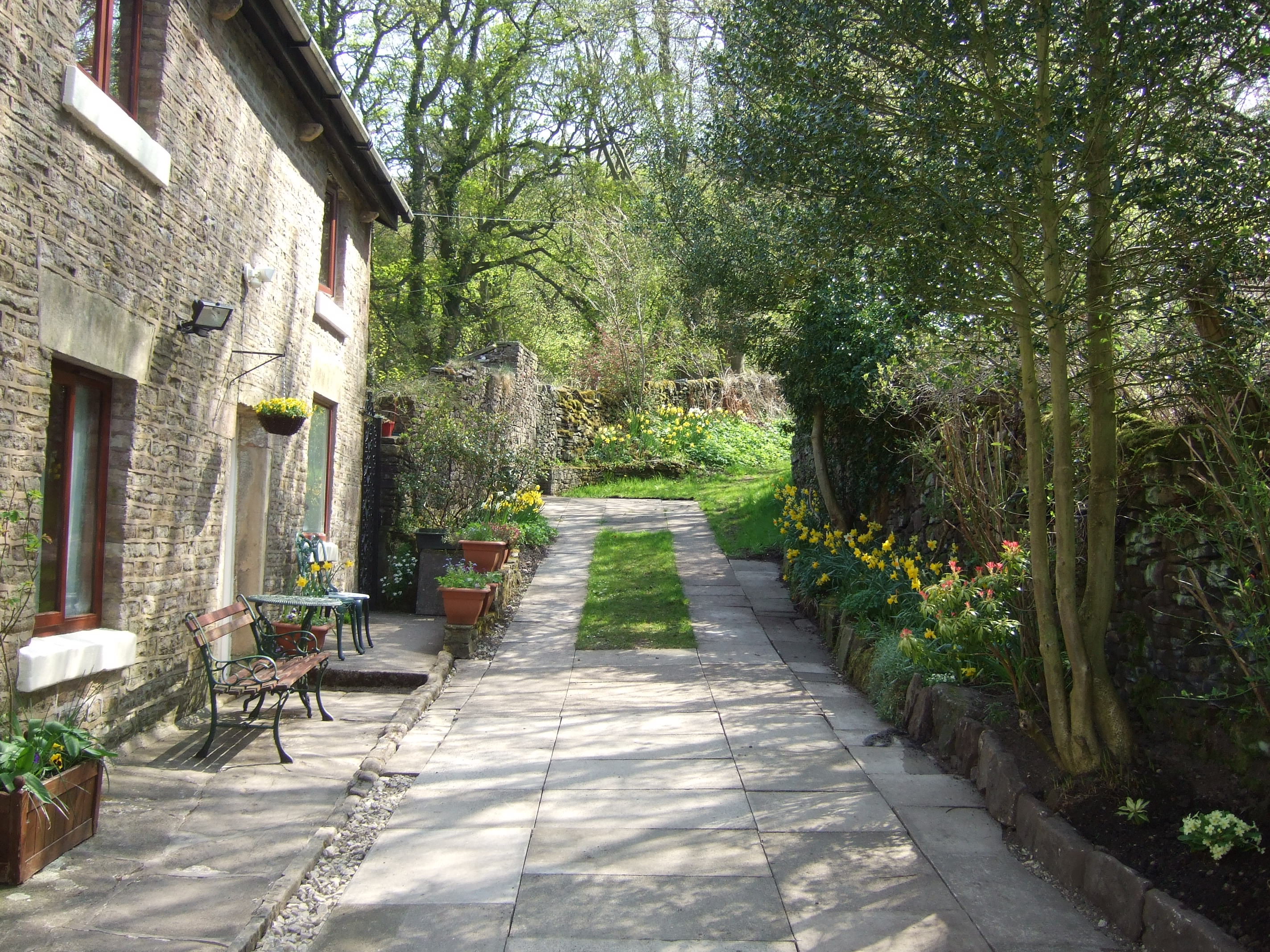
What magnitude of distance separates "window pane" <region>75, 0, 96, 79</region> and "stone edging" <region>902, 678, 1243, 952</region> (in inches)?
251

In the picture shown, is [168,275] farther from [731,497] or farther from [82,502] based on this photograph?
[731,497]

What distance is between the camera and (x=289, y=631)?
7809 millimetres

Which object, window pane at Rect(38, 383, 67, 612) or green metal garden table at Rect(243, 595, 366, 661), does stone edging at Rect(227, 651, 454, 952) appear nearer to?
green metal garden table at Rect(243, 595, 366, 661)

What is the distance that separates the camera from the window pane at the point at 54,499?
5.20m

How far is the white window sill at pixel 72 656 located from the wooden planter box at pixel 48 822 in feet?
1.98

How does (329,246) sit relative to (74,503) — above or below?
above

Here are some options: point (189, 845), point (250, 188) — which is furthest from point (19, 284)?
point (250, 188)

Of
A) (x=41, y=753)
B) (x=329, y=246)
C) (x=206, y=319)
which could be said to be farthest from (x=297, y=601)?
(x=329, y=246)

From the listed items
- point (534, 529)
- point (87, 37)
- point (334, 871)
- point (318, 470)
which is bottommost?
point (334, 871)

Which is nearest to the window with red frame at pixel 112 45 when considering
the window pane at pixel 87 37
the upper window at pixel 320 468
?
the window pane at pixel 87 37

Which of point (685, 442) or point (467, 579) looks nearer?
point (467, 579)

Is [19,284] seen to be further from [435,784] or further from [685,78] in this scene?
[685,78]

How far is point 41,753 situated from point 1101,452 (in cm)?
534

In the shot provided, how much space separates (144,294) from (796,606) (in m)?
7.41
